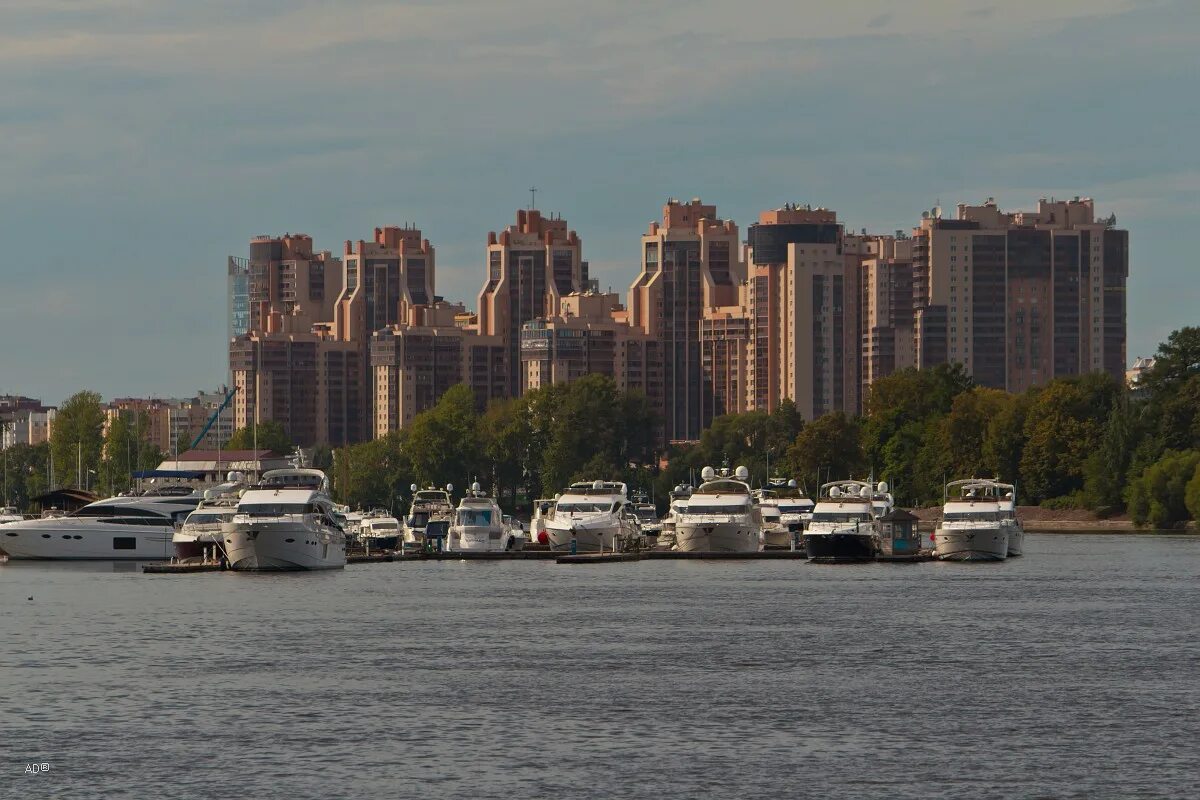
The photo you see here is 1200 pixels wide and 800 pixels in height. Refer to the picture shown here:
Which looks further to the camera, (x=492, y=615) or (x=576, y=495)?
(x=576, y=495)

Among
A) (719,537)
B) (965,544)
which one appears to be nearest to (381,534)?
(719,537)

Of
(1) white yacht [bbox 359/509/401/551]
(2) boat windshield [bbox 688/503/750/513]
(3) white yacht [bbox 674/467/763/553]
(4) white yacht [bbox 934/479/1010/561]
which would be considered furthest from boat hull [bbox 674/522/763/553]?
(1) white yacht [bbox 359/509/401/551]

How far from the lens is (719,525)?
115 metres

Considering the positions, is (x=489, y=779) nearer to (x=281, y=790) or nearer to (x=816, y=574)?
(x=281, y=790)

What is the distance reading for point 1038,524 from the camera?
175000mm

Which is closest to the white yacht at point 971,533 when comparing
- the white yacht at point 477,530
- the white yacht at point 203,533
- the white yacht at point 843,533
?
the white yacht at point 843,533

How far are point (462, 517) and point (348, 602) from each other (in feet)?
125

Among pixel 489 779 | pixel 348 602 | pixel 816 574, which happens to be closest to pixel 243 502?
pixel 348 602

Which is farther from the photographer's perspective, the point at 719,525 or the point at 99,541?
the point at 99,541

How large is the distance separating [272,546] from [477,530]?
2243 centimetres

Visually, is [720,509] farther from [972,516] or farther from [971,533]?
[971,533]

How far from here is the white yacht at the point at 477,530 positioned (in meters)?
120

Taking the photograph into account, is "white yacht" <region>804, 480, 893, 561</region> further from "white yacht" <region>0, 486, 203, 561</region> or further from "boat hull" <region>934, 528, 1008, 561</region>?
"white yacht" <region>0, 486, 203, 561</region>

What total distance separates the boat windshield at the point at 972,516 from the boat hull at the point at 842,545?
14.4ft
